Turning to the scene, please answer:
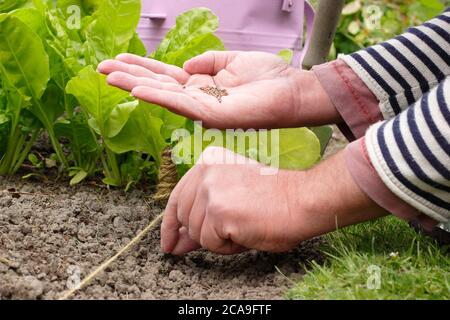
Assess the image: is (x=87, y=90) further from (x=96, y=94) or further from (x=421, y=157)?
(x=421, y=157)

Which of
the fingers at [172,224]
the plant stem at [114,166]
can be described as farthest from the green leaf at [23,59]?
the fingers at [172,224]

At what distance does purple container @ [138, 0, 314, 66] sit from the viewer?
195 cm

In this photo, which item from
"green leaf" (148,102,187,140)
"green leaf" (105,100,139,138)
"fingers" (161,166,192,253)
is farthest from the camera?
"green leaf" (148,102,187,140)

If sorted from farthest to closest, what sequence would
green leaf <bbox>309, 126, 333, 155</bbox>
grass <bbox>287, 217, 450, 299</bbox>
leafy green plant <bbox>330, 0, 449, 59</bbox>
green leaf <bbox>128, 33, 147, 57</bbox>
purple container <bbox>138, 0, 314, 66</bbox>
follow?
leafy green plant <bbox>330, 0, 449, 59</bbox>, purple container <bbox>138, 0, 314, 66</bbox>, green leaf <bbox>309, 126, 333, 155</bbox>, green leaf <bbox>128, 33, 147, 57</bbox>, grass <bbox>287, 217, 450, 299</bbox>

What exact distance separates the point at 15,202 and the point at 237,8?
870mm

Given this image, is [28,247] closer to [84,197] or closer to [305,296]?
[84,197]

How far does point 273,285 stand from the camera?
112 centimetres

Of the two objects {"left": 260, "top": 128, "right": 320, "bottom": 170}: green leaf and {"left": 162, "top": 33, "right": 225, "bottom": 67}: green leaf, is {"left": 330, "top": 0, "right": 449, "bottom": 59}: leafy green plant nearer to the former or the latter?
{"left": 162, "top": 33, "right": 225, "bottom": 67}: green leaf

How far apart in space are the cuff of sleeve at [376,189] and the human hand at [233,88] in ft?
0.90

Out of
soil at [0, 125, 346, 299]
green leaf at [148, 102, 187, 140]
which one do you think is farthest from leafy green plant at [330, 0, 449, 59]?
soil at [0, 125, 346, 299]

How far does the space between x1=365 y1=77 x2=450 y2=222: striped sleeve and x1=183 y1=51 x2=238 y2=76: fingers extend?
485 mm

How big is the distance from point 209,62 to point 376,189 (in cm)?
53

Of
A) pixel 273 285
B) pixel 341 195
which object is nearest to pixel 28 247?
pixel 273 285

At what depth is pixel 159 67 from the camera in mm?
1432
